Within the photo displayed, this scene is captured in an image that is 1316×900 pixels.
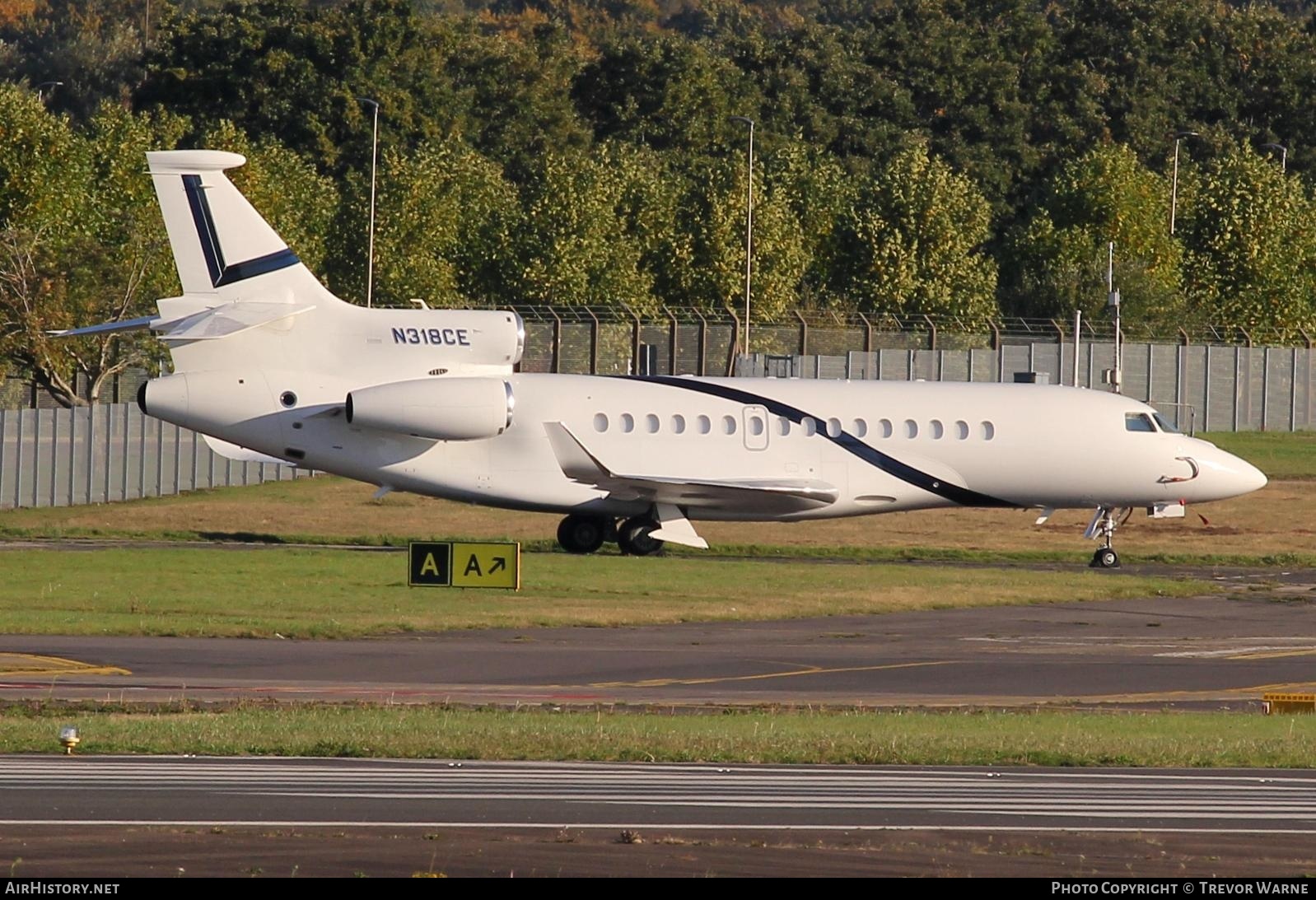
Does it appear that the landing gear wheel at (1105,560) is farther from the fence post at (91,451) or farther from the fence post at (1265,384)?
the fence post at (1265,384)

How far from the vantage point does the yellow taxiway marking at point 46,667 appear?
20.5 meters

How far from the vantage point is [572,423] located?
1373 inches

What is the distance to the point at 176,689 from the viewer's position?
19.5 meters

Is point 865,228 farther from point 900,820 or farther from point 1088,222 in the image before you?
point 900,820

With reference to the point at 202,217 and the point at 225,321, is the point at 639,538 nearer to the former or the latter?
the point at 225,321

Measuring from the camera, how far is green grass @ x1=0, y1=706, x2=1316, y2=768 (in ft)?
49.9

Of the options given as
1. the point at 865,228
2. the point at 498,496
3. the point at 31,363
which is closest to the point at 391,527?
the point at 498,496

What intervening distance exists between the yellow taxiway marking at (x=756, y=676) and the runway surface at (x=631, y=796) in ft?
19.9

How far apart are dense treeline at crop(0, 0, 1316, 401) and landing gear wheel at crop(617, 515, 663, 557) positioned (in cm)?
2188

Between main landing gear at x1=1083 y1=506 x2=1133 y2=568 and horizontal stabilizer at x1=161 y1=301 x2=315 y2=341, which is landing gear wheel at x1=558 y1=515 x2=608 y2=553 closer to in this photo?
horizontal stabilizer at x1=161 y1=301 x2=315 y2=341

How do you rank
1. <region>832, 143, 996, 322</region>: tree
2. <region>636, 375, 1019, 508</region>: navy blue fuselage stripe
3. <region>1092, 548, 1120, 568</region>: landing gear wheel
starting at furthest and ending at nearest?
1. <region>832, 143, 996, 322</region>: tree
2. <region>1092, 548, 1120, 568</region>: landing gear wheel
3. <region>636, 375, 1019, 508</region>: navy blue fuselage stripe

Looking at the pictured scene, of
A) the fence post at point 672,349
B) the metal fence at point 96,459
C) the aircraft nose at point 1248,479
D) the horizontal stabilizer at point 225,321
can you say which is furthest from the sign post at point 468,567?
the fence post at point 672,349

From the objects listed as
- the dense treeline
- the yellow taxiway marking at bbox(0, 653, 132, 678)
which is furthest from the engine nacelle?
the dense treeline

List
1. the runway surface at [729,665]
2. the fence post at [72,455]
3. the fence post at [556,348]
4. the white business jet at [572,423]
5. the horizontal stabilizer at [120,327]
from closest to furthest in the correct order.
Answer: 1. the runway surface at [729,665]
2. the horizontal stabilizer at [120,327]
3. the white business jet at [572,423]
4. the fence post at [72,455]
5. the fence post at [556,348]
